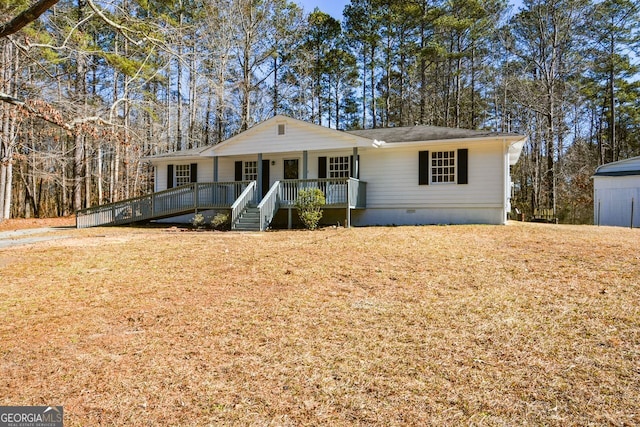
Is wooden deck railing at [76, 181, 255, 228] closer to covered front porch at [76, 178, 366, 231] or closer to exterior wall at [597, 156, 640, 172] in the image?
covered front porch at [76, 178, 366, 231]

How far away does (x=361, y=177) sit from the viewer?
15773mm

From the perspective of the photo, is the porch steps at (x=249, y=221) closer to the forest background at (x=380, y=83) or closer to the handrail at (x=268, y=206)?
the handrail at (x=268, y=206)

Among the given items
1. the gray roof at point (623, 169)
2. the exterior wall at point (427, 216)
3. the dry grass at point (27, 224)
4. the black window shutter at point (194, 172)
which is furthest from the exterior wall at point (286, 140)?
the gray roof at point (623, 169)

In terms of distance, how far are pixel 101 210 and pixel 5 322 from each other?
13.3 metres

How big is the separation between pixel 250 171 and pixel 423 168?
807cm

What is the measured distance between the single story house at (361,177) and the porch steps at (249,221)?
4 cm

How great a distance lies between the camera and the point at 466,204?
14148 mm

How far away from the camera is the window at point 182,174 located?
756 inches

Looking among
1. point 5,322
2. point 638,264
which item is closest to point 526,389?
point 638,264

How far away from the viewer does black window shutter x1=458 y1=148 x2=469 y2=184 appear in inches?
554

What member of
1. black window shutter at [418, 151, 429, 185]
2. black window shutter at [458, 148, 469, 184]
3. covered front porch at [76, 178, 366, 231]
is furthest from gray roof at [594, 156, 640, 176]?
covered front porch at [76, 178, 366, 231]

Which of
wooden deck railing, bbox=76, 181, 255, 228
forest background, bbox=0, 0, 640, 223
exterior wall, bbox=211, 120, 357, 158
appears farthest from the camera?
forest background, bbox=0, 0, 640, 223

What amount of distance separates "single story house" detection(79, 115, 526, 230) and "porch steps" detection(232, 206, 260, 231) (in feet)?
0.13

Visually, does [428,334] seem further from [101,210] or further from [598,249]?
[101,210]
